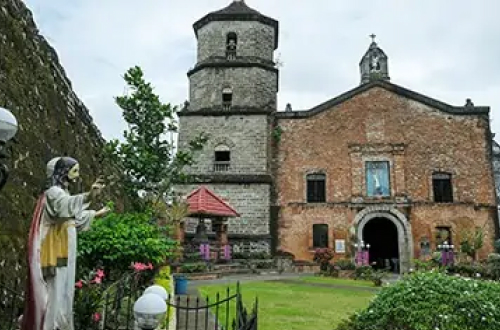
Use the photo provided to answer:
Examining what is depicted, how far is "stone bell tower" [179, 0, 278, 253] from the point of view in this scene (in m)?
22.9

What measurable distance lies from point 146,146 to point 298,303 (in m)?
7.13

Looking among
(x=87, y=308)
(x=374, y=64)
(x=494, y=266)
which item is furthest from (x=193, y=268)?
(x=374, y=64)

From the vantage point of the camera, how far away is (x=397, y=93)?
80.9ft

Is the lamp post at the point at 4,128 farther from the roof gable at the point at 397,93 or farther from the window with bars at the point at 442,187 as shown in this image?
the window with bars at the point at 442,187

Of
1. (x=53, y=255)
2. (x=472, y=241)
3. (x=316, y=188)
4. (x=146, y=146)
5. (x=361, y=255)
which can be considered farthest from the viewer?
(x=316, y=188)

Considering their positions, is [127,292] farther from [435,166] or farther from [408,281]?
[435,166]

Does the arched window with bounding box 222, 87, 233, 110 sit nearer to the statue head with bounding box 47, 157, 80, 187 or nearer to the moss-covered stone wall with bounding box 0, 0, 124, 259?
the moss-covered stone wall with bounding box 0, 0, 124, 259

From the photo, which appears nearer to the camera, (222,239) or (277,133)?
(222,239)

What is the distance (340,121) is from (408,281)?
1904 centimetres

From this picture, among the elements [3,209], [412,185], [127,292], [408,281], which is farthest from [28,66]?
[412,185]

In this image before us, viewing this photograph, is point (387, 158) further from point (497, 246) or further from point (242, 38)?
point (242, 38)

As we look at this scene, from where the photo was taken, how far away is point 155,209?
13.9m

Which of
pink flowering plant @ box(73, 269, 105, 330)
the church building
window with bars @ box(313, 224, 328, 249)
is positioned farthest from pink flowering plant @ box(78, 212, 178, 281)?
window with bars @ box(313, 224, 328, 249)

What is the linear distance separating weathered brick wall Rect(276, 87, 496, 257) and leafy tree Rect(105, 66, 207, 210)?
963 cm
